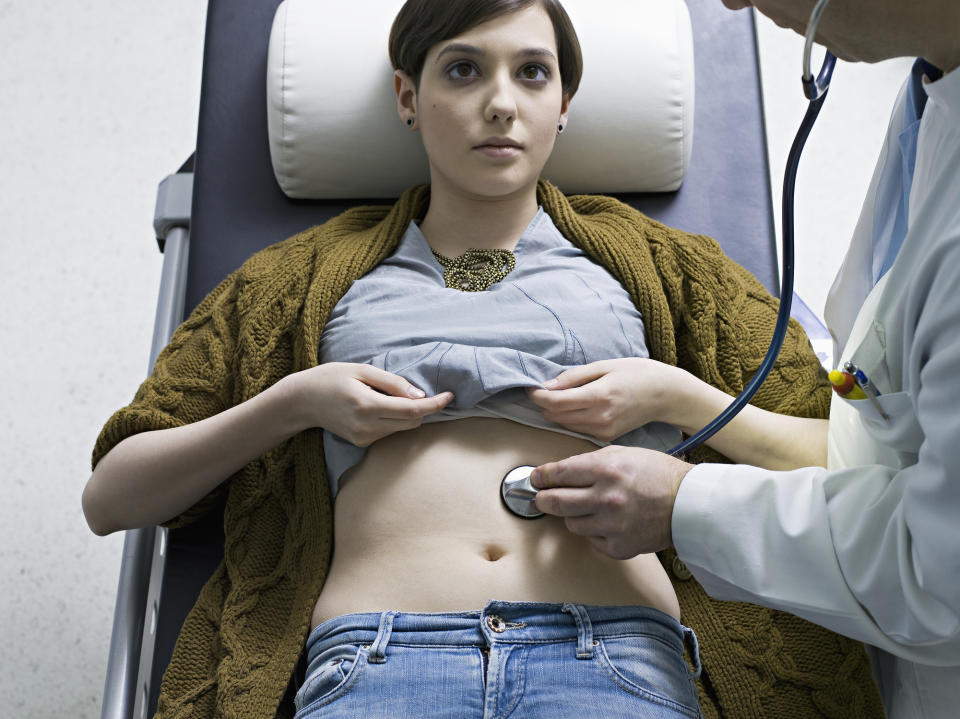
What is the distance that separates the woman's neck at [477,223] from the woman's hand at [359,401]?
1.10 ft

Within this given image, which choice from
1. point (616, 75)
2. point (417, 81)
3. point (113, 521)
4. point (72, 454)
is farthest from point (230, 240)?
point (72, 454)

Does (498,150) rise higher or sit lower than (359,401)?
higher

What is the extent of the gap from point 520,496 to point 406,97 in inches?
29.8

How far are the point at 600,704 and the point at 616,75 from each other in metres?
1.12

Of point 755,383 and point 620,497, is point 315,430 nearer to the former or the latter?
point 620,497

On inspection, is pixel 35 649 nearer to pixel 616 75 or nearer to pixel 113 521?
pixel 113 521

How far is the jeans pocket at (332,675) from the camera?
1.11 m

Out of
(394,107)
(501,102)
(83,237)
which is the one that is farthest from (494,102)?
(83,237)

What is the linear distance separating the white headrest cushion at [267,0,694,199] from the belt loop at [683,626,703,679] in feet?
2.81

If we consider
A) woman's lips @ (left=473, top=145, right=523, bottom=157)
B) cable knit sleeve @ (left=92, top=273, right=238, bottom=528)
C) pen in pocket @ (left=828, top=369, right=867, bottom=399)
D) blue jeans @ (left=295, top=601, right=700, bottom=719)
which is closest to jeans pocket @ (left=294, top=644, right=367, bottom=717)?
blue jeans @ (left=295, top=601, right=700, bottom=719)

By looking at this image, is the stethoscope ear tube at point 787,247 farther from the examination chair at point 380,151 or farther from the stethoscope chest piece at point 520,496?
the examination chair at point 380,151

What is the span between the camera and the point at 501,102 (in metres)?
1.40

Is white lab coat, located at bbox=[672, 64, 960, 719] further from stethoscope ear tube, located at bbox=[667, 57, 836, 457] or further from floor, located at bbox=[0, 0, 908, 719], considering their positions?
floor, located at bbox=[0, 0, 908, 719]

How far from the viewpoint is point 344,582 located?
1.24 m
